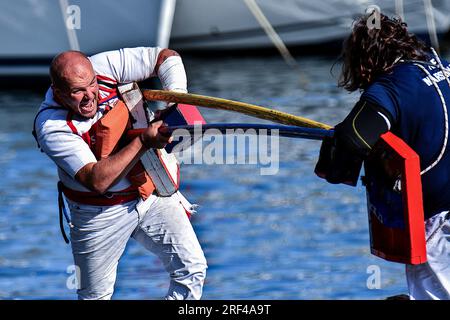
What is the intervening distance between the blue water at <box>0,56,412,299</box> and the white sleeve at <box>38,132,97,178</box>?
3.46 m

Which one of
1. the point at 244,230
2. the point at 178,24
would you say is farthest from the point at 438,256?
the point at 178,24

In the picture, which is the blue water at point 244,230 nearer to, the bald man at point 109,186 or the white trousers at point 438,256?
the bald man at point 109,186

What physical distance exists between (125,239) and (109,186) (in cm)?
60

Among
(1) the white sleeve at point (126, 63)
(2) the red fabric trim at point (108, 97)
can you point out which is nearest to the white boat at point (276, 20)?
(1) the white sleeve at point (126, 63)

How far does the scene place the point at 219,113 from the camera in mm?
18828

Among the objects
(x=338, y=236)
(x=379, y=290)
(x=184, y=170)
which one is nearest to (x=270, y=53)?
(x=184, y=170)

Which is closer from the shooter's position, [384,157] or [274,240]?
[384,157]

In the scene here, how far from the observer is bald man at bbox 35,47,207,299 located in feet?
28.2

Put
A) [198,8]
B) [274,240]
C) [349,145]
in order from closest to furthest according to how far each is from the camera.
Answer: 1. [349,145]
2. [274,240]
3. [198,8]

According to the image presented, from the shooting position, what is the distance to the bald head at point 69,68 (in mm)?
8453

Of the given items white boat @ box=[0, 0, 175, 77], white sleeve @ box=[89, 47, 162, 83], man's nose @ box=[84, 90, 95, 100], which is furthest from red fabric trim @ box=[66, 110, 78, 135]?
white boat @ box=[0, 0, 175, 77]

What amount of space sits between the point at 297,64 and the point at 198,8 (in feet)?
5.81
